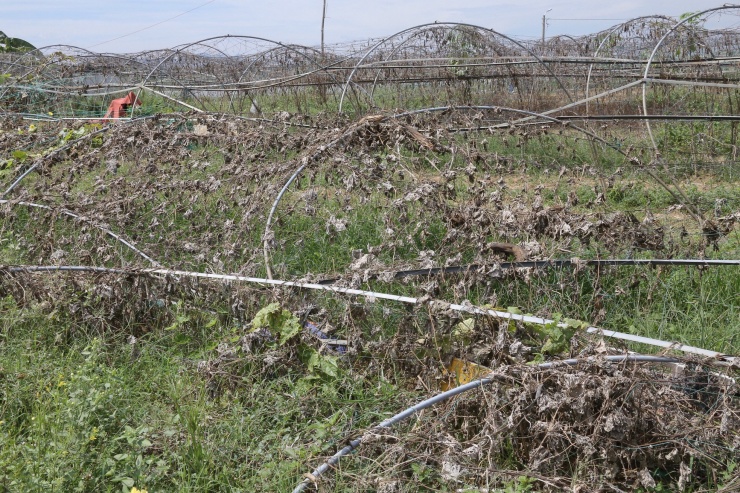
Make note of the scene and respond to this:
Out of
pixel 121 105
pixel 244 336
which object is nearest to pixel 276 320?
pixel 244 336

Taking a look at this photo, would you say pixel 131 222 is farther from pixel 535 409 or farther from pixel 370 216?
pixel 535 409

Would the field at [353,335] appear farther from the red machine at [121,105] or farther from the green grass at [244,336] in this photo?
the red machine at [121,105]

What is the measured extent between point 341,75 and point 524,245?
26.8ft

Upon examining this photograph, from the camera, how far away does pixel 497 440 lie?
7.91 ft

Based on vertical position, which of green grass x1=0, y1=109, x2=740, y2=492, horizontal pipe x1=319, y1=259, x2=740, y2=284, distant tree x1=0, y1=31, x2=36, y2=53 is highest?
distant tree x1=0, y1=31, x2=36, y2=53

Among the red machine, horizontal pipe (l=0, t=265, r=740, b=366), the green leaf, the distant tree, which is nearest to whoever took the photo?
horizontal pipe (l=0, t=265, r=740, b=366)

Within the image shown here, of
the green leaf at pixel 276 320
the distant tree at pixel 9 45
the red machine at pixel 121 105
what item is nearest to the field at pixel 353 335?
the green leaf at pixel 276 320

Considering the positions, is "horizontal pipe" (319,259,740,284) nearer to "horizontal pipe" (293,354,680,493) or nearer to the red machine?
"horizontal pipe" (293,354,680,493)

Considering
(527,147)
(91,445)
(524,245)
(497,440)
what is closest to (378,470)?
(497,440)

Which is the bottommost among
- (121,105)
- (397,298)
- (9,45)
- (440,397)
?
(440,397)

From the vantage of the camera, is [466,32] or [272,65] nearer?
[466,32]

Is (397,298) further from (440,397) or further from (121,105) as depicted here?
(121,105)

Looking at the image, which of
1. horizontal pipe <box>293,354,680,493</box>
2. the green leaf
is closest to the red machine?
the green leaf

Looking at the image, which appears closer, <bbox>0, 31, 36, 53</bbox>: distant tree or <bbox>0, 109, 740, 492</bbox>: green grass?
<bbox>0, 109, 740, 492</bbox>: green grass
